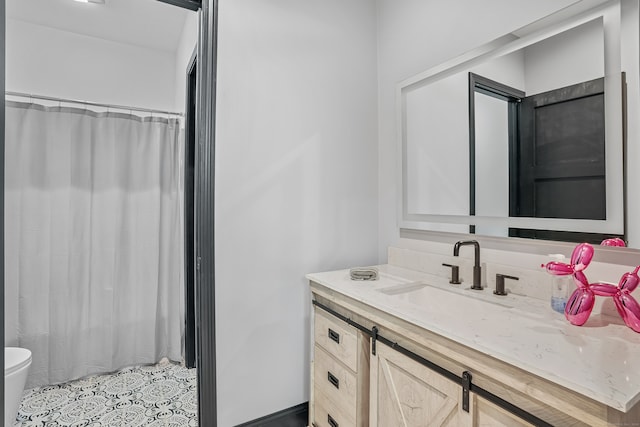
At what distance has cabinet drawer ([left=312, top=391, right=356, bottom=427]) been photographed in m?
1.46

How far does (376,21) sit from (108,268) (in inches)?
103

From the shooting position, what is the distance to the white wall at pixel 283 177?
1.72m

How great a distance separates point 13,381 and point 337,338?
160cm

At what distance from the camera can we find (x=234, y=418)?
1.72m

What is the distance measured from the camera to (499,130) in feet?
4.88

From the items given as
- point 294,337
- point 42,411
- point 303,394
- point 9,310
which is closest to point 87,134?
point 9,310

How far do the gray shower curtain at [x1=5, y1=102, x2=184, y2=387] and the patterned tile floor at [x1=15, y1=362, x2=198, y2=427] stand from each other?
141 millimetres

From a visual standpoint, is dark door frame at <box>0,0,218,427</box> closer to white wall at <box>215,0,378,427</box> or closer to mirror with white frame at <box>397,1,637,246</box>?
white wall at <box>215,0,378,427</box>

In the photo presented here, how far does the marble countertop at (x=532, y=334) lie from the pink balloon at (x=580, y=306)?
3cm

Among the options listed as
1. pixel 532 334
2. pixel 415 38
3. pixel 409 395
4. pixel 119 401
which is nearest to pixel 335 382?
pixel 409 395

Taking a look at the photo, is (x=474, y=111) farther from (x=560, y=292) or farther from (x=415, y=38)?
(x=560, y=292)

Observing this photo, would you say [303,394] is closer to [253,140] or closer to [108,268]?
[253,140]

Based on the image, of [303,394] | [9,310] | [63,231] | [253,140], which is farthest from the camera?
[63,231]

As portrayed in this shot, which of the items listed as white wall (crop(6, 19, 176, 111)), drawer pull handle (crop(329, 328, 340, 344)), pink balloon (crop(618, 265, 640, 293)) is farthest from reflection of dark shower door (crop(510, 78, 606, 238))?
white wall (crop(6, 19, 176, 111))
